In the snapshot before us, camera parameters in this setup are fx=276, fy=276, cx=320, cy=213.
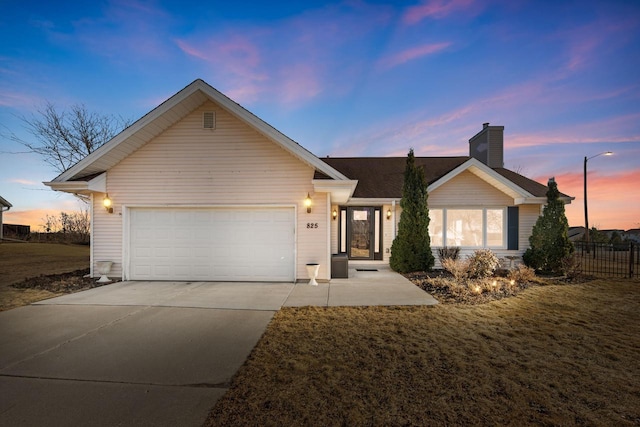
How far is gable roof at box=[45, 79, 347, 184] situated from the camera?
24.9 ft

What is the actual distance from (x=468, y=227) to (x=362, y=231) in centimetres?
449

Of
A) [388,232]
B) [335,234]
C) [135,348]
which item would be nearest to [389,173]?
[388,232]

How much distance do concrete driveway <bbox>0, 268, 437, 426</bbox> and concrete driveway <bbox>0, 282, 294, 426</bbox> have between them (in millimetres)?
13

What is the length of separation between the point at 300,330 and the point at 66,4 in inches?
530

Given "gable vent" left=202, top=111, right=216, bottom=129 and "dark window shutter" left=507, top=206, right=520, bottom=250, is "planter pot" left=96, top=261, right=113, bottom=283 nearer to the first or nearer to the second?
"gable vent" left=202, top=111, right=216, bottom=129

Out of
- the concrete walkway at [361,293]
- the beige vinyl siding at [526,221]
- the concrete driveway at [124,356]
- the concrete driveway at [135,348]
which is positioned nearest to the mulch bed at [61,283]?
the concrete driveway at [135,348]

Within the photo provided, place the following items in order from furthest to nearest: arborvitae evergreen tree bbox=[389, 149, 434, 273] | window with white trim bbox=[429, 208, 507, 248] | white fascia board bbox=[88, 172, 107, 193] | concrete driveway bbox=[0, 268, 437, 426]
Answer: window with white trim bbox=[429, 208, 507, 248] < arborvitae evergreen tree bbox=[389, 149, 434, 273] < white fascia board bbox=[88, 172, 107, 193] < concrete driveway bbox=[0, 268, 437, 426]

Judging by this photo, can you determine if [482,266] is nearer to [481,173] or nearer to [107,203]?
[481,173]

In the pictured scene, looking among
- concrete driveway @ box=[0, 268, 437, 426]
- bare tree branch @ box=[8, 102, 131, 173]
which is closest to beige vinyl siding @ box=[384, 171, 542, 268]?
concrete driveway @ box=[0, 268, 437, 426]

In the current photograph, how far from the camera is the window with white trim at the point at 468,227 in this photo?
458 inches

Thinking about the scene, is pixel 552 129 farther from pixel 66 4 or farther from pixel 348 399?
pixel 66 4

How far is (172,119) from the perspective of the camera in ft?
26.7

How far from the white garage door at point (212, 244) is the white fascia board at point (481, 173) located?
635 cm

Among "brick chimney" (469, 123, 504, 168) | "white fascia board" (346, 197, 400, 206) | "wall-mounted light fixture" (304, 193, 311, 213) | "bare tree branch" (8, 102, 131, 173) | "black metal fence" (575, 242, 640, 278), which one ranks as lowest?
"black metal fence" (575, 242, 640, 278)
